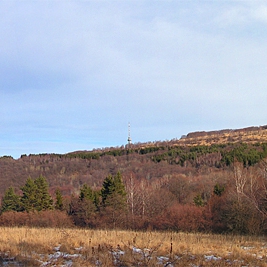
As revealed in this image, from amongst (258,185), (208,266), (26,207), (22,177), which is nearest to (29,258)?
(208,266)

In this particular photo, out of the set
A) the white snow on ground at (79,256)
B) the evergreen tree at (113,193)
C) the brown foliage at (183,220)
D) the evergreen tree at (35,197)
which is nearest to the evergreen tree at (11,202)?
the evergreen tree at (35,197)

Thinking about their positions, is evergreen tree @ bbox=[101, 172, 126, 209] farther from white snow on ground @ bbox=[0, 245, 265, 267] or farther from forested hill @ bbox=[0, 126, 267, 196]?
forested hill @ bbox=[0, 126, 267, 196]

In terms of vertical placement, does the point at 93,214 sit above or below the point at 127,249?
below

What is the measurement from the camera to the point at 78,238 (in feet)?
35.2

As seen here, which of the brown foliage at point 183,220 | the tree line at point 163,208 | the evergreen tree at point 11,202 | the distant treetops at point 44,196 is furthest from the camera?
the evergreen tree at point 11,202

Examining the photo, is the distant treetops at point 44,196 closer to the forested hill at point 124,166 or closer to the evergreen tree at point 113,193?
the evergreen tree at point 113,193

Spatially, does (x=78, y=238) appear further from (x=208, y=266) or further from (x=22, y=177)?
(x=22, y=177)

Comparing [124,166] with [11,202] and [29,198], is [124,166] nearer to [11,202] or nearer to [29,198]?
[11,202]

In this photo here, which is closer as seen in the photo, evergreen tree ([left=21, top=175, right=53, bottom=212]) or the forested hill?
evergreen tree ([left=21, top=175, right=53, bottom=212])

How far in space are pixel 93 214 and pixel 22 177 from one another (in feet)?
301

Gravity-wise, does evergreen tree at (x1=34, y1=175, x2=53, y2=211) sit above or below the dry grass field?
below

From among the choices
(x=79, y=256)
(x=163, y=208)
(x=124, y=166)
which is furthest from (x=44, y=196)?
(x=124, y=166)

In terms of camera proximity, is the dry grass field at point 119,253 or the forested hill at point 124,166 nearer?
the dry grass field at point 119,253

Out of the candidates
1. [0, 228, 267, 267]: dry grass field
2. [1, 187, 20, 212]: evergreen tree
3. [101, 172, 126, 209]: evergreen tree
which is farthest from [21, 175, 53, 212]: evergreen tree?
[0, 228, 267, 267]: dry grass field
